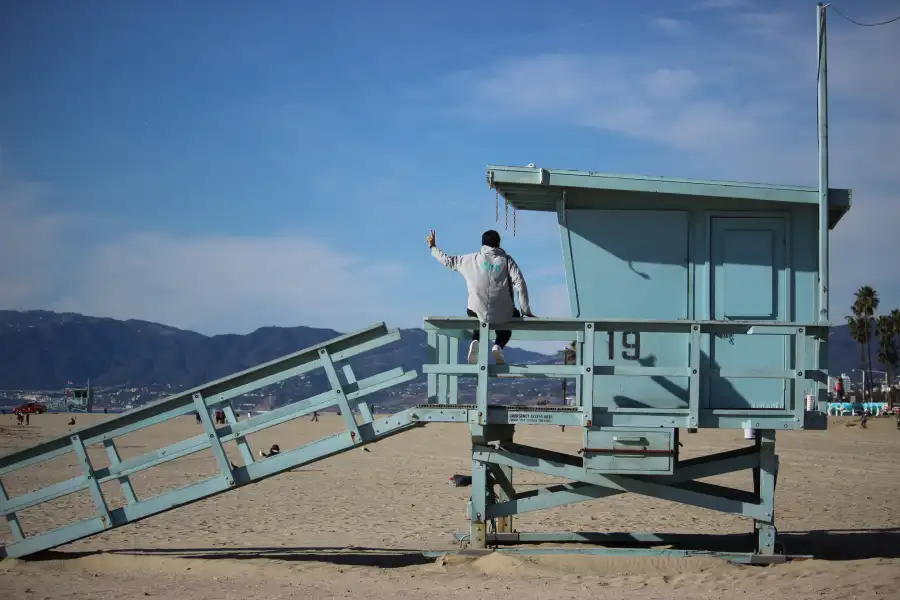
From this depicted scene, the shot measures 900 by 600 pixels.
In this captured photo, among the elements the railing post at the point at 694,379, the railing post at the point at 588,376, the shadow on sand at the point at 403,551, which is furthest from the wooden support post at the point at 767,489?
the railing post at the point at 588,376

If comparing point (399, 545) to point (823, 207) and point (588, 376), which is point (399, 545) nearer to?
point (588, 376)

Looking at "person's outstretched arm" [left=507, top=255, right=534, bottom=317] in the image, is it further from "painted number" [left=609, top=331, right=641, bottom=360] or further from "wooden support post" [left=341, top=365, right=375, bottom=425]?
"wooden support post" [left=341, top=365, right=375, bottom=425]

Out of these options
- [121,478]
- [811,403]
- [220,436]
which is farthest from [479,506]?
[121,478]

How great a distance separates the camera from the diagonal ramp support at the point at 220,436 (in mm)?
10289

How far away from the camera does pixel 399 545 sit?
1260 centimetres

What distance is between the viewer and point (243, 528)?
46.3 ft

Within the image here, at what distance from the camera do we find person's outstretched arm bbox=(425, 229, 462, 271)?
34.0ft

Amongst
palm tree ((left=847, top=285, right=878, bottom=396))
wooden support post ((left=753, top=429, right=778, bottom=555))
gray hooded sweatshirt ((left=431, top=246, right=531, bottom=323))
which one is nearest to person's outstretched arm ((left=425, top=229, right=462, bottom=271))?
gray hooded sweatshirt ((left=431, top=246, right=531, bottom=323))

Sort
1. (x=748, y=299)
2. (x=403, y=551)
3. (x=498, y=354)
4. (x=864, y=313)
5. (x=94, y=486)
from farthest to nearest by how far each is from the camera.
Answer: (x=864, y=313), (x=403, y=551), (x=94, y=486), (x=748, y=299), (x=498, y=354)

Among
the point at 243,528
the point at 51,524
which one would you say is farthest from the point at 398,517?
the point at 51,524

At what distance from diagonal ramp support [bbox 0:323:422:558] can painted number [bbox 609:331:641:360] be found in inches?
85.0

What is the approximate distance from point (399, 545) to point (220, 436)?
296 centimetres

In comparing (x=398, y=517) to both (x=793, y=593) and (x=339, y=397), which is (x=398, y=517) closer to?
(x=339, y=397)

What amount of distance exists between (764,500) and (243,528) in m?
7.54
